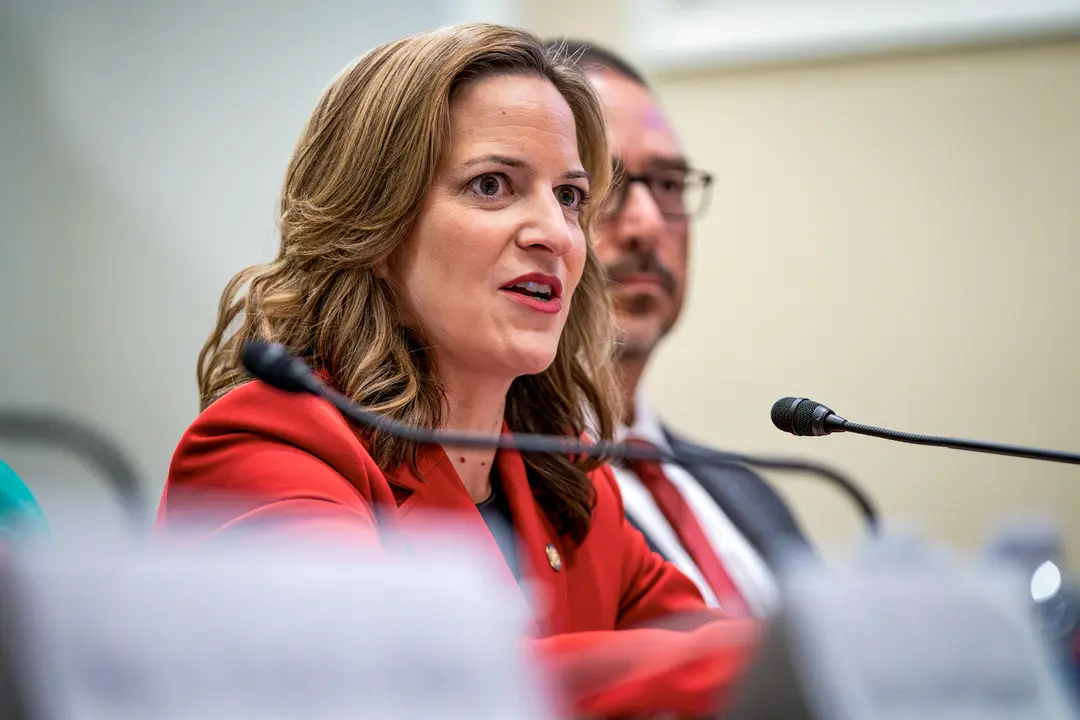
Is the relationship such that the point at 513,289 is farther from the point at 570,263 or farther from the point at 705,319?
the point at 705,319

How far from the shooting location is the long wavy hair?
130 centimetres

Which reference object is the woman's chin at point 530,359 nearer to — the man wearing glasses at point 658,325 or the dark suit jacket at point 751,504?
the man wearing glasses at point 658,325

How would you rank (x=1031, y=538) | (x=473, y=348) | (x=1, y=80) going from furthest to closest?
(x=1, y=80)
(x=473, y=348)
(x=1031, y=538)

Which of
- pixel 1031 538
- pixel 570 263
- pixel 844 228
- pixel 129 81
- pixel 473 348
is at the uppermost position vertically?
pixel 129 81

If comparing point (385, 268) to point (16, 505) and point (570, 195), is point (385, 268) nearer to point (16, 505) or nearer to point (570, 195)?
point (570, 195)

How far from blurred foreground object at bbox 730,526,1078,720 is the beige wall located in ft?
8.14

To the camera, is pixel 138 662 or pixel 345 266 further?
pixel 345 266

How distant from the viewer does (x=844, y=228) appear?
323 cm

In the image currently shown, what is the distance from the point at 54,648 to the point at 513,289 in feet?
2.64

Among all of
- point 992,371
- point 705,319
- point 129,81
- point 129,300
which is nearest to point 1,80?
point 129,81

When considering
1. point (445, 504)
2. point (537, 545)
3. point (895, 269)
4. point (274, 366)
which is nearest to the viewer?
point (274, 366)

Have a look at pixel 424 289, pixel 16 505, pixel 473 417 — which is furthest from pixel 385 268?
pixel 16 505

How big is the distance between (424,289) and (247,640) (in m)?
0.77

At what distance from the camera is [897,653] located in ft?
2.13
